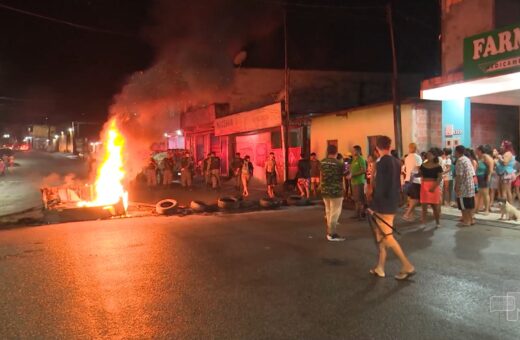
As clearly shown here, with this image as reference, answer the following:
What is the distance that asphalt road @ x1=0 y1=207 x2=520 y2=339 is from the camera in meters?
4.12

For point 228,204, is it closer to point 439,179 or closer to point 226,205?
point 226,205

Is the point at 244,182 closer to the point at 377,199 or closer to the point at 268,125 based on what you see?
the point at 268,125

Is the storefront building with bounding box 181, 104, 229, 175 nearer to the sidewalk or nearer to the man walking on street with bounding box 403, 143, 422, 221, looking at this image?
the man walking on street with bounding box 403, 143, 422, 221

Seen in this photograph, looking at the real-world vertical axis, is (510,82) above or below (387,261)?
above

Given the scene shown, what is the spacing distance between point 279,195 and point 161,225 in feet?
22.5

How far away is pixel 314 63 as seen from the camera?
25656 millimetres

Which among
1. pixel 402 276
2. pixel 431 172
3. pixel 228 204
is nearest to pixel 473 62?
pixel 431 172

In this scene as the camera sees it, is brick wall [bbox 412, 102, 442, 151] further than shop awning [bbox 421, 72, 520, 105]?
Yes

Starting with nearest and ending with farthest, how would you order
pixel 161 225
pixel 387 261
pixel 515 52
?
pixel 387 261 < pixel 515 52 < pixel 161 225

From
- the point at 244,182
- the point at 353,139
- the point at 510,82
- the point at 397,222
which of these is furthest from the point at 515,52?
the point at 244,182

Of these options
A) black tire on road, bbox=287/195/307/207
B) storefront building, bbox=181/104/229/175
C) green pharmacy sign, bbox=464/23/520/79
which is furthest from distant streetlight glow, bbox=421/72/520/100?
storefront building, bbox=181/104/229/175

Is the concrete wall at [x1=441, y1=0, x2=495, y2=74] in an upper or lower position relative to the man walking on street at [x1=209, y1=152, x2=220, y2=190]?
upper

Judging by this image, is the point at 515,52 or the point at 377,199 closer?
the point at 377,199

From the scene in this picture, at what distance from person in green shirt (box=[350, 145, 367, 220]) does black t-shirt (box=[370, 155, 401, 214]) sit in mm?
3846
